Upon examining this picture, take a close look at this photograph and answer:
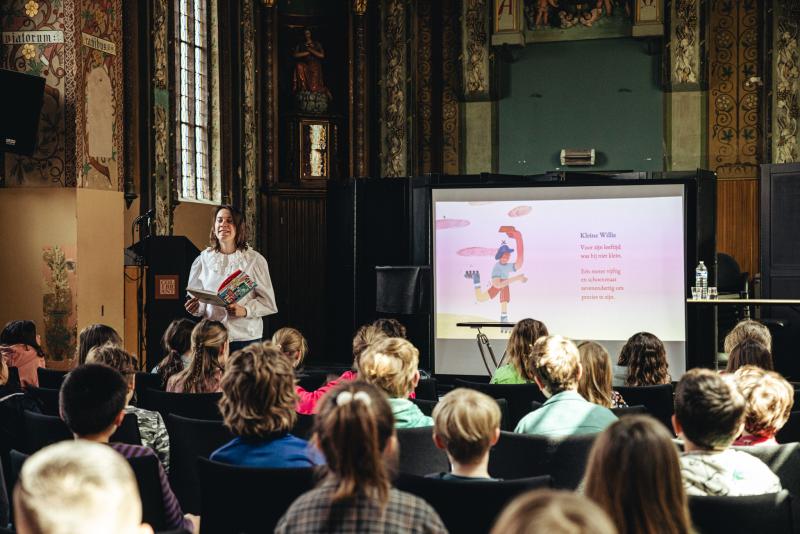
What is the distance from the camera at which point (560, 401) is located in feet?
12.4

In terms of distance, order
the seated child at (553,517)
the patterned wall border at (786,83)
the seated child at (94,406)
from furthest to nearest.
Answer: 1. the patterned wall border at (786,83)
2. the seated child at (94,406)
3. the seated child at (553,517)

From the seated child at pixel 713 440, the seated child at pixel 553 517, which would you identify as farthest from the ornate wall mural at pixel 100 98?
the seated child at pixel 553 517

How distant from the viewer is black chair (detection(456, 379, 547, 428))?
15.5ft

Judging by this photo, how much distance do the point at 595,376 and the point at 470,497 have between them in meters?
1.79

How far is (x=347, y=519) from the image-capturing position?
211cm

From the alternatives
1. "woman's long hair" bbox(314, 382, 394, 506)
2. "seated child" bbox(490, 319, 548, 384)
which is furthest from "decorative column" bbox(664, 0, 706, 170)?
"woman's long hair" bbox(314, 382, 394, 506)

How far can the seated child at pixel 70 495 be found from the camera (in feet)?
5.28

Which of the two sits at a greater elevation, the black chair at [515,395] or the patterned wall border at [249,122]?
the patterned wall border at [249,122]

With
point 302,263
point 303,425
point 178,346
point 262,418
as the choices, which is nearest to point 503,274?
point 178,346

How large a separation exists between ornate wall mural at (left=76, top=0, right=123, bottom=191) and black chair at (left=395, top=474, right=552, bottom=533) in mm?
6381

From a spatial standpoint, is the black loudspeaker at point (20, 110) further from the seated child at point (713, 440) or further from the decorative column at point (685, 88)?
the decorative column at point (685, 88)

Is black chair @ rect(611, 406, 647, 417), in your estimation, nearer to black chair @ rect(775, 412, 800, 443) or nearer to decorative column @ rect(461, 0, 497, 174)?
black chair @ rect(775, 412, 800, 443)

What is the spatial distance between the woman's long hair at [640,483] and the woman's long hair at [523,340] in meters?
3.28

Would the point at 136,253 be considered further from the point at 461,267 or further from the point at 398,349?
the point at 398,349
